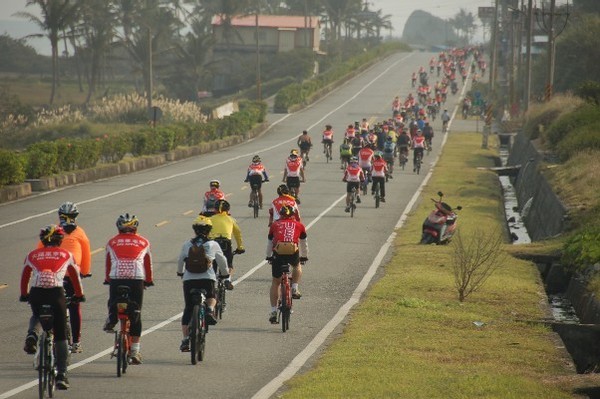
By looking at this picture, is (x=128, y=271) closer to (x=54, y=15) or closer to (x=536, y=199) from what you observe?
(x=536, y=199)

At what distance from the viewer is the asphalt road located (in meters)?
13.4

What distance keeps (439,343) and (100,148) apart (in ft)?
103

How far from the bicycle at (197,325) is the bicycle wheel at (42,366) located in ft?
7.64

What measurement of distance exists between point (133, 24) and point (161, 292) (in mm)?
126089

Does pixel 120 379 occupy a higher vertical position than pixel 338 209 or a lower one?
higher

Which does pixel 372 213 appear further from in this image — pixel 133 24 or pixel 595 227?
pixel 133 24

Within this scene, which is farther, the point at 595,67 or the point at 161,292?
the point at 595,67

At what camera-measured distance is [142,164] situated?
164 ft

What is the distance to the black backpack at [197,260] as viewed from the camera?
14.1 metres

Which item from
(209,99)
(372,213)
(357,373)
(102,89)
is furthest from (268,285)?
(102,89)

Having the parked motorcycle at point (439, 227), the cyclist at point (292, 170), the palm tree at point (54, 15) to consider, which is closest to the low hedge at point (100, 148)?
the cyclist at point (292, 170)

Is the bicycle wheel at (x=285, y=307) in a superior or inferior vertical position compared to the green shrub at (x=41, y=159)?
superior

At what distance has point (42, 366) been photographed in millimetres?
11703

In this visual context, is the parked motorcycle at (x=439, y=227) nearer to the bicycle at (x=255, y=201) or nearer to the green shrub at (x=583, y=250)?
the green shrub at (x=583, y=250)
